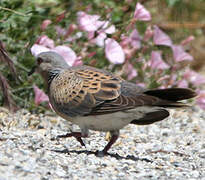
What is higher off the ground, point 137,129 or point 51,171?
point 51,171

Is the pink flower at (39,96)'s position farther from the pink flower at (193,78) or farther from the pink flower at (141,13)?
the pink flower at (193,78)

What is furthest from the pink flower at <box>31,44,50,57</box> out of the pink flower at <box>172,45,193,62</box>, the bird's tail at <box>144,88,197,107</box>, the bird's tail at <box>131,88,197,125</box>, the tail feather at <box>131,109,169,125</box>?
the pink flower at <box>172,45,193,62</box>

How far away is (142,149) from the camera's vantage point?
532 cm

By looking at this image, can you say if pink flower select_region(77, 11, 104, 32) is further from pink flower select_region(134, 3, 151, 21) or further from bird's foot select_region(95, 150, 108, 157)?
bird's foot select_region(95, 150, 108, 157)

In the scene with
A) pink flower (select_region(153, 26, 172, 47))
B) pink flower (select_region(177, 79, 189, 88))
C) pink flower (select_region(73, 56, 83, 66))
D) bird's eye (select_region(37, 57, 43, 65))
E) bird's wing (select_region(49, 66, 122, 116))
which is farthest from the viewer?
pink flower (select_region(177, 79, 189, 88))

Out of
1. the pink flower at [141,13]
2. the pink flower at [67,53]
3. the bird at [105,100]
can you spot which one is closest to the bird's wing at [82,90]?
the bird at [105,100]

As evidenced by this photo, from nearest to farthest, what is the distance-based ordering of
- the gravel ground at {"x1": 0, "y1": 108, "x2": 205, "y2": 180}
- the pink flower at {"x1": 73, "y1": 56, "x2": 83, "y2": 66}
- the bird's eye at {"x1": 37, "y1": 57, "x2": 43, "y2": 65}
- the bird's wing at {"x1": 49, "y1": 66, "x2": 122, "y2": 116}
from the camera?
the gravel ground at {"x1": 0, "y1": 108, "x2": 205, "y2": 180} → the bird's wing at {"x1": 49, "y1": 66, "x2": 122, "y2": 116} → the bird's eye at {"x1": 37, "y1": 57, "x2": 43, "y2": 65} → the pink flower at {"x1": 73, "y1": 56, "x2": 83, "y2": 66}

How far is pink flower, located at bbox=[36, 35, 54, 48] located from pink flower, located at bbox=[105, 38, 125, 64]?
2.03 feet

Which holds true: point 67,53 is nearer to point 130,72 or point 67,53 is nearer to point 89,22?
point 89,22

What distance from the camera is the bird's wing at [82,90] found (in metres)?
4.53

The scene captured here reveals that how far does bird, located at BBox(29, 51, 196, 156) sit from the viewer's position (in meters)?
4.40

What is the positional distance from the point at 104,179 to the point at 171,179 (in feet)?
1.82

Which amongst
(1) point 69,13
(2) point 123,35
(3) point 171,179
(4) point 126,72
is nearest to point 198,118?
(4) point 126,72

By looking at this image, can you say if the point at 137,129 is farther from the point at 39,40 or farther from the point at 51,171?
the point at 51,171
